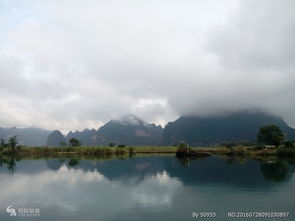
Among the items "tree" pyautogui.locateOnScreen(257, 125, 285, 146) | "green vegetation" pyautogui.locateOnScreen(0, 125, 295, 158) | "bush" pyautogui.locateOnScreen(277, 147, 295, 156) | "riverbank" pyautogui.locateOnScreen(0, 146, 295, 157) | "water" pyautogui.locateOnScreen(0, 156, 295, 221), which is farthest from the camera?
"tree" pyautogui.locateOnScreen(257, 125, 285, 146)

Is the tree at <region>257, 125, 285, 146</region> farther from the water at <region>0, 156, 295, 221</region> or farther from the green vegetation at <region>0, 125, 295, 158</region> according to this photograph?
the water at <region>0, 156, 295, 221</region>

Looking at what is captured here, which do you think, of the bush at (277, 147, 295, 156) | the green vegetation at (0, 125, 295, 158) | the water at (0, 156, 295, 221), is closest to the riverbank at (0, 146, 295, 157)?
the green vegetation at (0, 125, 295, 158)

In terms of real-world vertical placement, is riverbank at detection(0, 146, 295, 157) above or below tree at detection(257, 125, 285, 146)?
below

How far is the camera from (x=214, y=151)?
132875 millimetres

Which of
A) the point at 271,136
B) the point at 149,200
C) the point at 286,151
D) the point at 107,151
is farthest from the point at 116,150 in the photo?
the point at 149,200

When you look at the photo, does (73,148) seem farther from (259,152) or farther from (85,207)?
(85,207)

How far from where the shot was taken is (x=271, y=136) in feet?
420

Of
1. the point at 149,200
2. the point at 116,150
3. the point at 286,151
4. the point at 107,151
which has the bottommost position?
the point at 149,200

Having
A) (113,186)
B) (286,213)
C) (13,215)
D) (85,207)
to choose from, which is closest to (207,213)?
(286,213)

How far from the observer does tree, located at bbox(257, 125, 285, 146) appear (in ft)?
411

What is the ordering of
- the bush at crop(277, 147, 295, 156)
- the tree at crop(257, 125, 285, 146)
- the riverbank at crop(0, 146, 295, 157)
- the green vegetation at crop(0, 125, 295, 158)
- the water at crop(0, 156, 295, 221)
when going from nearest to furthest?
1. the water at crop(0, 156, 295, 221)
2. the bush at crop(277, 147, 295, 156)
3. the riverbank at crop(0, 146, 295, 157)
4. the green vegetation at crop(0, 125, 295, 158)
5. the tree at crop(257, 125, 285, 146)

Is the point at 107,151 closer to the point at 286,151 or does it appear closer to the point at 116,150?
the point at 116,150

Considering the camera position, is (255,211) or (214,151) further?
(214,151)

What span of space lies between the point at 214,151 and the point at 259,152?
2432 cm
